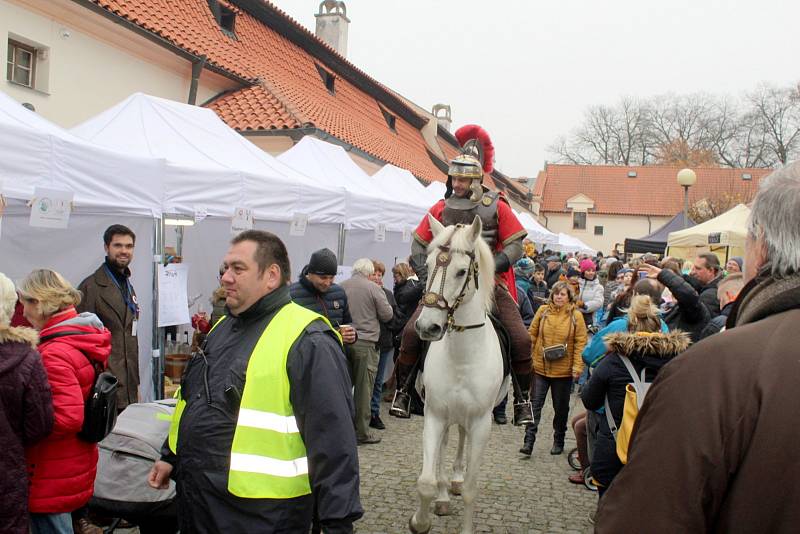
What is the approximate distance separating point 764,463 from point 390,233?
963 centimetres

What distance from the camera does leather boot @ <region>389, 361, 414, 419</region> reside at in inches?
214

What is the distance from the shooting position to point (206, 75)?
1475 cm

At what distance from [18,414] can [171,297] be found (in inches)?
123

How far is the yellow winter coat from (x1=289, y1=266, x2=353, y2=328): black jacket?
2.17m

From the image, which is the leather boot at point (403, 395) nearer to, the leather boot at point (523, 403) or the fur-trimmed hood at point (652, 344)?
the leather boot at point (523, 403)

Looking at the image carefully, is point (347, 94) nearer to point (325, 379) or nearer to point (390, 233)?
point (390, 233)

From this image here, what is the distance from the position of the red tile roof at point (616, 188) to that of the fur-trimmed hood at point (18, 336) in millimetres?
56594

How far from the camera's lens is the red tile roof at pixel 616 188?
5628 cm

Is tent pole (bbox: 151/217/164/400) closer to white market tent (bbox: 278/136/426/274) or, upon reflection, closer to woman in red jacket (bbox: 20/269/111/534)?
woman in red jacket (bbox: 20/269/111/534)

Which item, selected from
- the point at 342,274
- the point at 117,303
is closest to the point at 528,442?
the point at 342,274

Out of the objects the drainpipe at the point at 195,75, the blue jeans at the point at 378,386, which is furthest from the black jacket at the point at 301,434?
the drainpipe at the point at 195,75

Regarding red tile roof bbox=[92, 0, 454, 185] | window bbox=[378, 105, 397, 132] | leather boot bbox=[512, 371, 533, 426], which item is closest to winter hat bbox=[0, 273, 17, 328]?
leather boot bbox=[512, 371, 533, 426]

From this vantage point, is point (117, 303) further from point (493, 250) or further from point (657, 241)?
point (657, 241)

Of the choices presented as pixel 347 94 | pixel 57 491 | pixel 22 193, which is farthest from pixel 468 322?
pixel 347 94
